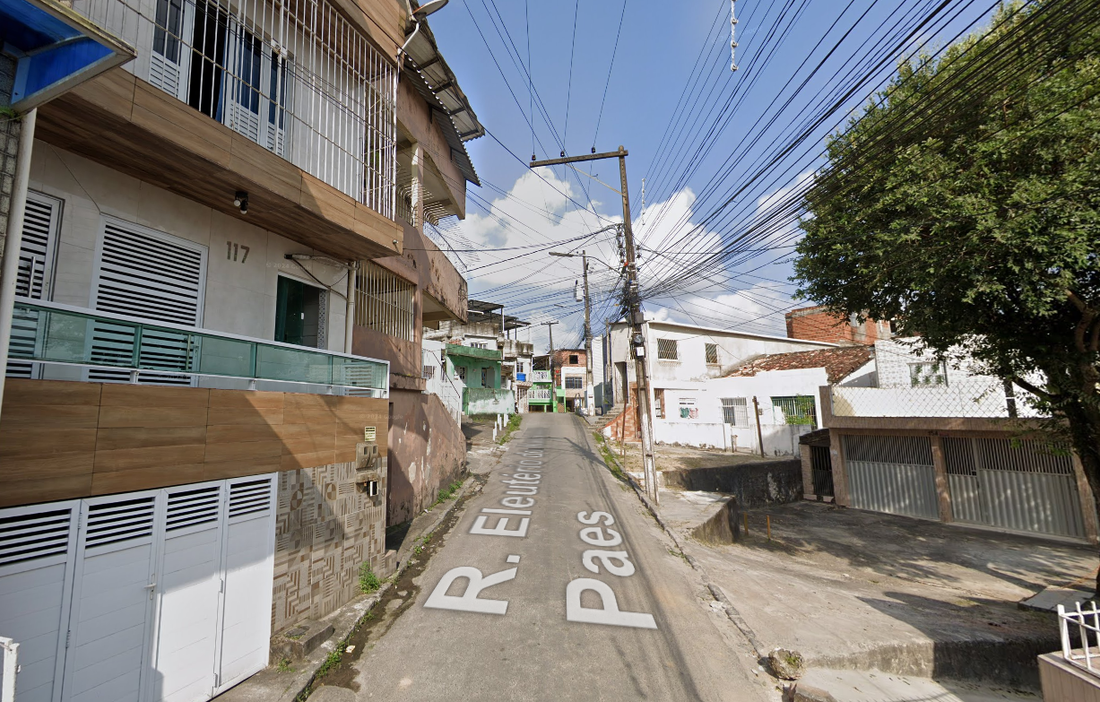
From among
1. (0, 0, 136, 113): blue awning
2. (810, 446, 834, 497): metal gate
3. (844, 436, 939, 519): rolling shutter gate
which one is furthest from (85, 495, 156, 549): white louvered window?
(810, 446, 834, 497): metal gate

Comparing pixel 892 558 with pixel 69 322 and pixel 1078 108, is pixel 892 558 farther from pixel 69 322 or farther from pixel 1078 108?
pixel 69 322

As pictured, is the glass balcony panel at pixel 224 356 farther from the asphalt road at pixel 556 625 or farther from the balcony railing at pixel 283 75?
the asphalt road at pixel 556 625

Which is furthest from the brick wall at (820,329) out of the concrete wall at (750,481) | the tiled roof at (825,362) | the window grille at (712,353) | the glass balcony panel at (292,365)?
the glass balcony panel at (292,365)

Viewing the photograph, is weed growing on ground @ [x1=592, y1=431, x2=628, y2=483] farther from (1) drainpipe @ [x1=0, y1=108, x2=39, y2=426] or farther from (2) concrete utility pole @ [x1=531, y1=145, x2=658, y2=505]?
(1) drainpipe @ [x1=0, y1=108, x2=39, y2=426]

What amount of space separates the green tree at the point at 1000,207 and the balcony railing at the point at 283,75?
8861 mm

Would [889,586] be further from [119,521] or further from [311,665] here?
[119,521]

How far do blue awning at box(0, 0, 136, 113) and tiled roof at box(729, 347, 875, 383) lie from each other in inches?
948

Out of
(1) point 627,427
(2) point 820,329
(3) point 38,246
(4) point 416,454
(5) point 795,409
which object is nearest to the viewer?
(3) point 38,246

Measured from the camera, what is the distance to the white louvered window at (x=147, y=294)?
4.64 metres

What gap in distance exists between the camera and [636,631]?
6.80 metres

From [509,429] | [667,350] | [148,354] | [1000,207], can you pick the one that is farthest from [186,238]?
[667,350]

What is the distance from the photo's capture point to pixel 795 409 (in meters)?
23.7

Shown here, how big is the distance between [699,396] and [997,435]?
15096mm

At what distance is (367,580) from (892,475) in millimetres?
17020
